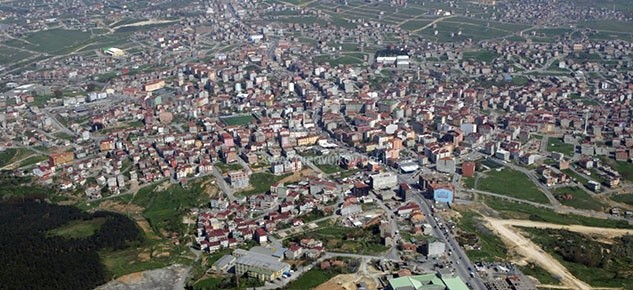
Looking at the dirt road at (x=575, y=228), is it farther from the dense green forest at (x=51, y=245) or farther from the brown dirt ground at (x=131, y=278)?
the dense green forest at (x=51, y=245)

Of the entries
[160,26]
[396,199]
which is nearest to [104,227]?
[396,199]

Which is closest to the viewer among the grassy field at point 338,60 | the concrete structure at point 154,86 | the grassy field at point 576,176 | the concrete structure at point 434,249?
the concrete structure at point 434,249

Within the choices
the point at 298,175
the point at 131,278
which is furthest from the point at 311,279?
the point at 298,175

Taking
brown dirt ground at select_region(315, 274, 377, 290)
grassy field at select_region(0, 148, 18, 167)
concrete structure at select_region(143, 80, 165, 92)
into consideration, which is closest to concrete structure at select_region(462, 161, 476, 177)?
brown dirt ground at select_region(315, 274, 377, 290)

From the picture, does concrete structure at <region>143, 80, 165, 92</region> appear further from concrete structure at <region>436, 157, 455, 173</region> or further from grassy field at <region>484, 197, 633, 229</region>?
grassy field at <region>484, 197, 633, 229</region>

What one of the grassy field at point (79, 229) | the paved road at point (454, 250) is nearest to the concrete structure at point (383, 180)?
the paved road at point (454, 250)

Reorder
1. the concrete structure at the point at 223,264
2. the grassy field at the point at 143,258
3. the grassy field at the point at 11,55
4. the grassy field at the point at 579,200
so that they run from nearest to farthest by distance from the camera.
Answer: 1. the concrete structure at the point at 223,264
2. the grassy field at the point at 143,258
3. the grassy field at the point at 579,200
4. the grassy field at the point at 11,55
